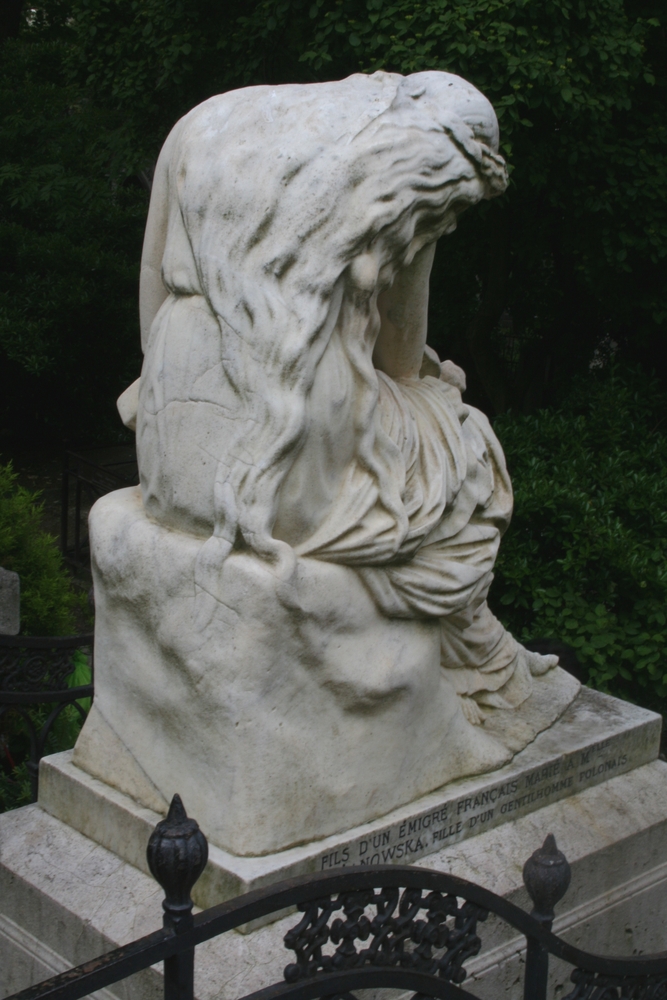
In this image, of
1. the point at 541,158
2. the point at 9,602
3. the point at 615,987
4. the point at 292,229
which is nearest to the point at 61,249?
the point at 541,158

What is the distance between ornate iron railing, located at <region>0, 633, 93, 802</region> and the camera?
4.18m

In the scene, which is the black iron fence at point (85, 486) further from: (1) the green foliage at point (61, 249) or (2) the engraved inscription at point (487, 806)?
(2) the engraved inscription at point (487, 806)

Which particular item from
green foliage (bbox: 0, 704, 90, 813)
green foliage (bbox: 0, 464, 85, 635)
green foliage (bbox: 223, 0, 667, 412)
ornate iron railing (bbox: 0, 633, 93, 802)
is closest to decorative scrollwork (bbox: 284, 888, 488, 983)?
ornate iron railing (bbox: 0, 633, 93, 802)

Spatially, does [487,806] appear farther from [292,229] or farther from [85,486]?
[85,486]

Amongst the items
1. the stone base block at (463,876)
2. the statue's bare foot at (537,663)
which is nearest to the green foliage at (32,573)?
the stone base block at (463,876)

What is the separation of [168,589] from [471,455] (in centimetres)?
99

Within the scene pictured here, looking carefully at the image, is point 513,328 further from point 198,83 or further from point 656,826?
point 656,826

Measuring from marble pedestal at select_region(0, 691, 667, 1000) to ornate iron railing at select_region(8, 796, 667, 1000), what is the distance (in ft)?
1.91

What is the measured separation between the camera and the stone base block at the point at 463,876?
2.89 m

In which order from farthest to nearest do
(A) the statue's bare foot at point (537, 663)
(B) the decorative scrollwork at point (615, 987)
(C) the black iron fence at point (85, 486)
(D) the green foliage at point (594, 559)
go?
1. (C) the black iron fence at point (85, 486)
2. (D) the green foliage at point (594, 559)
3. (A) the statue's bare foot at point (537, 663)
4. (B) the decorative scrollwork at point (615, 987)

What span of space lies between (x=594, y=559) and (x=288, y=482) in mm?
2841

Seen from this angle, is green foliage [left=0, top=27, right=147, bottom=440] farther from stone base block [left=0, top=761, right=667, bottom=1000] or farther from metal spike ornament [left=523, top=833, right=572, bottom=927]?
metal spike ornament [left=523, top=833, right=572, bottom=927]

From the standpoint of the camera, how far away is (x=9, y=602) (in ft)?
16.7

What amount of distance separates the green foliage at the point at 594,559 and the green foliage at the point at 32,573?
208cm
